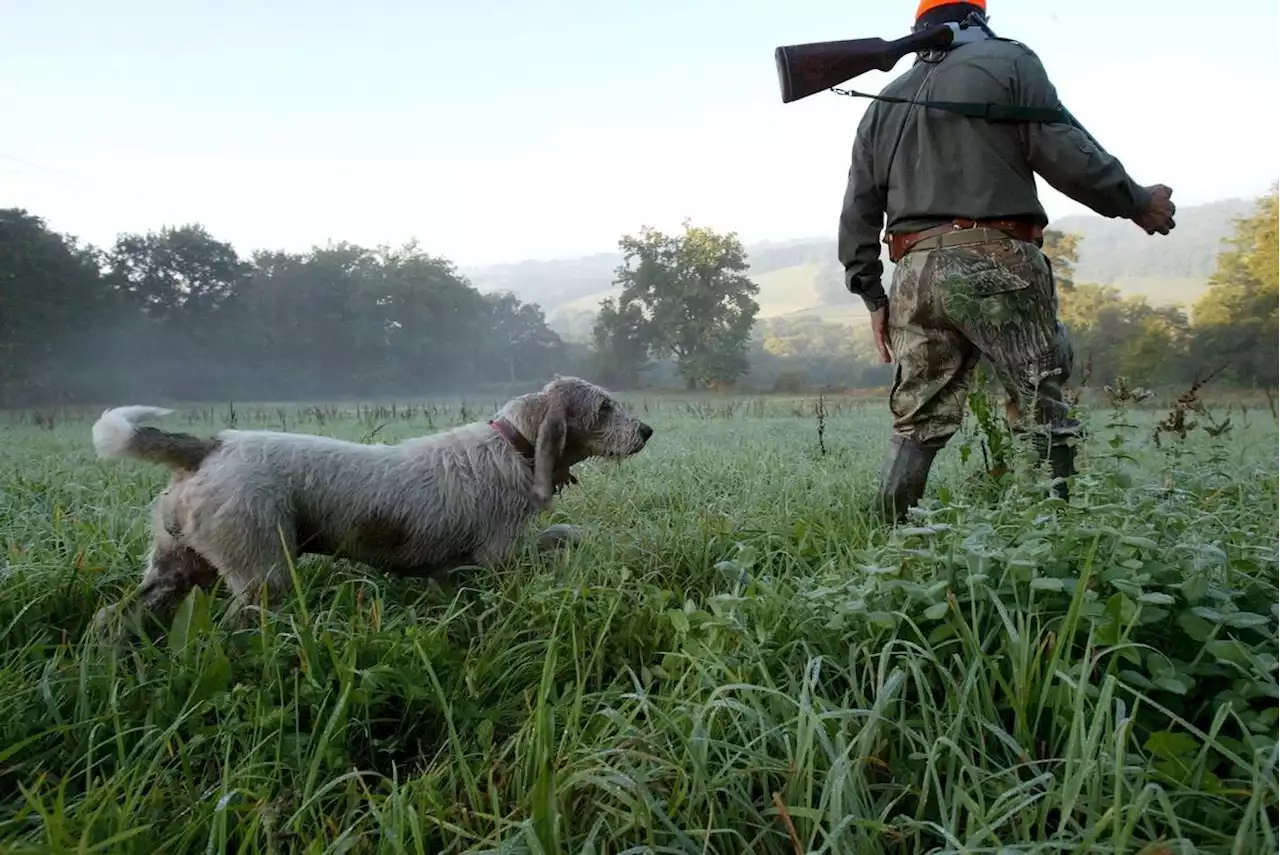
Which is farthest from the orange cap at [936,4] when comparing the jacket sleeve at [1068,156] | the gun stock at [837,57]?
the jacket sleeve at [1068,156]

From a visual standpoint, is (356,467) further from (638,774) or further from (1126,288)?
(1126,288)

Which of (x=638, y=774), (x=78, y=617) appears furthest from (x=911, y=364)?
A: (x=78, y=617)

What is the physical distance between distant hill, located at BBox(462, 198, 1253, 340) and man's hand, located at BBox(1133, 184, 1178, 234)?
4869mm

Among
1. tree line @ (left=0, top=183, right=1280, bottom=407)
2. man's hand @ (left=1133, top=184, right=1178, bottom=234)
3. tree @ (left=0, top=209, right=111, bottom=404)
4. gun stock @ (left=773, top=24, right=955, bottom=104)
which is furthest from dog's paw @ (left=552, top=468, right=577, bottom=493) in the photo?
tree @ (left=0, top=209, right=111, bottom=404)

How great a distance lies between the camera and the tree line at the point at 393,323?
6340 mm

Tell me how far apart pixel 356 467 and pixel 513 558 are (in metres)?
0.72

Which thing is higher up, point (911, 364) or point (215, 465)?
point (911, 364)

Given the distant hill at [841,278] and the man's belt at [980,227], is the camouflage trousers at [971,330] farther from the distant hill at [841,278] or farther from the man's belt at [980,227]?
the distant hill at [841,278]

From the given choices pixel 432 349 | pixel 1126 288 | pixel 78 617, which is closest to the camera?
pixel 78 617

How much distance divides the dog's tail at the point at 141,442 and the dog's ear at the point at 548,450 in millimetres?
1234

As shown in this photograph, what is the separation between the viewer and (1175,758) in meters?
1.18

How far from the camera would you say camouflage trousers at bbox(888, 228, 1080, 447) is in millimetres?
3033

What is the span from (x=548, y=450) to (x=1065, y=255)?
9442 millimetres

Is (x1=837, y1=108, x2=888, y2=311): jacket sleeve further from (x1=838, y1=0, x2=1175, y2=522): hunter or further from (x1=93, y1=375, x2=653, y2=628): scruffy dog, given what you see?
(x1=93, y1=375, x2=653, y2=628): scruffy dog
